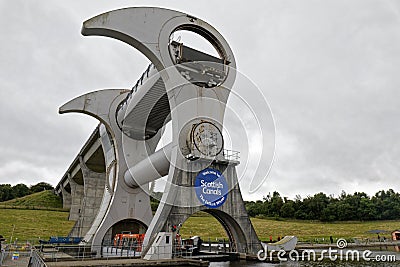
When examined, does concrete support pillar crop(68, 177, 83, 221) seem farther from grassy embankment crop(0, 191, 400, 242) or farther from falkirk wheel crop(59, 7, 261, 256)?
falkirk wheel crop(59, 7, 261, 256)

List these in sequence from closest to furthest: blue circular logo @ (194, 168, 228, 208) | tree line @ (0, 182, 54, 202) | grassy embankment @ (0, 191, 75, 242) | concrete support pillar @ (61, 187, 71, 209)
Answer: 1. blue circular logo @ (194, 168, 228, 208)
2. grassy embankment @ (0, 191, 75, 242)
3. concrete support pillar @ (61, 187, 71, 209)
4. tree line @ (0, 182, 54, 202)

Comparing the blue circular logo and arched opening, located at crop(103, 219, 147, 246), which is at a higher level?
the blue circular logo

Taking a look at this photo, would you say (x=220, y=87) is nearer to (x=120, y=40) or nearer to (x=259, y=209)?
(x=120, y=40)

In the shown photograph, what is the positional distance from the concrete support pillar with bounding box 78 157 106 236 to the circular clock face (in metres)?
24.0

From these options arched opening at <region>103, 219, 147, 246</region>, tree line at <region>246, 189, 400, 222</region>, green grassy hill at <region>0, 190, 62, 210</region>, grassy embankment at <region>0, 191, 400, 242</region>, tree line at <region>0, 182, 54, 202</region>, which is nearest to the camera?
arched opening at <region>103, 219, 147, 246</region>

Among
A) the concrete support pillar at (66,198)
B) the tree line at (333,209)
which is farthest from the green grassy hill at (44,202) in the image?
the tree line at (333,209)

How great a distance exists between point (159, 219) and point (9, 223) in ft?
126

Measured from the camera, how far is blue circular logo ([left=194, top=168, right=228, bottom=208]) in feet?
52.0

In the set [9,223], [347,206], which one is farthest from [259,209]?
[9,223]

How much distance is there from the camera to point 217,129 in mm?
17531

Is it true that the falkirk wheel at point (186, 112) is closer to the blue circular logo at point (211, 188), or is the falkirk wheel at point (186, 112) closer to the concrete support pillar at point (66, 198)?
the blue circular logo at point (211, 188)

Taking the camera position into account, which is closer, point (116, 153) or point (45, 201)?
point (116, 153)

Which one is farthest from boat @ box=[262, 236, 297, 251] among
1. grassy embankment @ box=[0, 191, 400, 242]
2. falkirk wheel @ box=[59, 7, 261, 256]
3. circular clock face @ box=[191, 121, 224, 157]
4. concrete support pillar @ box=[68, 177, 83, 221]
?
concrete support pillar @ box=[68, 177, 83, 221]

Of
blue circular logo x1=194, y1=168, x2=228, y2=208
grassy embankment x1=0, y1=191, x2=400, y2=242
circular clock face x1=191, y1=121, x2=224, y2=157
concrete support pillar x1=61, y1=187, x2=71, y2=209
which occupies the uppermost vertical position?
circular clock face x1=191, y1=121, x2=224, y2=157
